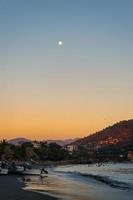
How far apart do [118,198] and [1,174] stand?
35.0 meters

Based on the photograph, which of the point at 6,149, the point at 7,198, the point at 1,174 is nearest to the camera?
the point at 7,198

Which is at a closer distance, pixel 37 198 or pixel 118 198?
pixel 37 198

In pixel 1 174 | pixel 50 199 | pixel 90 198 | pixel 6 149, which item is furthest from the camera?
pixel 6 149

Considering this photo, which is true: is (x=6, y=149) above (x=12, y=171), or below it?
above

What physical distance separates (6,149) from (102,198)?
166 m

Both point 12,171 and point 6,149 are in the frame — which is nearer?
point 12,171

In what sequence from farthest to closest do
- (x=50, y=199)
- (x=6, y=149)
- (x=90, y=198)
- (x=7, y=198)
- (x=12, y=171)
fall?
1. (x=6, y=149)
2. (x=12, y=171)
3. (x=90, y=198)
4. (x=50, y=199)
5. (x=7, y=198)

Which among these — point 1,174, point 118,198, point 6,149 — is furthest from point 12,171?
point 6,149

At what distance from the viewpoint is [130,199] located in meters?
36.2

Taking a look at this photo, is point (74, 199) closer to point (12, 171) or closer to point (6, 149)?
point (12, 171)

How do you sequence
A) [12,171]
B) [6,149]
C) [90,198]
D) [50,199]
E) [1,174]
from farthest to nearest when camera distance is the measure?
[6,149]
[12,171]
[1,174]
[90,198]
[50,199]

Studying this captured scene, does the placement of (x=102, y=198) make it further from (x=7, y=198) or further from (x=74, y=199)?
(x=7, y=198)

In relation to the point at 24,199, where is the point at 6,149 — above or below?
above

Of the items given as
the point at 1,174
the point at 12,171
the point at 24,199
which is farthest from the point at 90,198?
the point at 12,171
